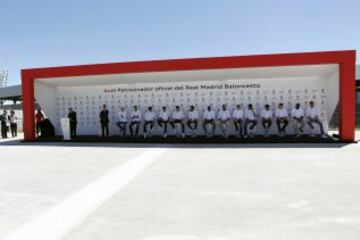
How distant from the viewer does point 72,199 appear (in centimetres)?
506

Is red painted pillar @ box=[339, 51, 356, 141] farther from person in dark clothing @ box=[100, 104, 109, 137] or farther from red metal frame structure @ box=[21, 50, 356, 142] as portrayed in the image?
person in dark clothing @ box=[100, 104, 109, 137]

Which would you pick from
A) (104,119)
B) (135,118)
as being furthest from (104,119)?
(135,118)

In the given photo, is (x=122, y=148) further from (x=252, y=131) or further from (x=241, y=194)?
(x=241, y=194)

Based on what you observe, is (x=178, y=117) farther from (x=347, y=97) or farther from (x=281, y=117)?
(x=347, y=97)

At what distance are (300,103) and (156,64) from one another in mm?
5687

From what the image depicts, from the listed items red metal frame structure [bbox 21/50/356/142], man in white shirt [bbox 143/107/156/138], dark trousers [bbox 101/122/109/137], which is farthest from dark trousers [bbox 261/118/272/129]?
dark trousers [bbox 101/122/109/137]

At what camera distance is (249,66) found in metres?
12.2

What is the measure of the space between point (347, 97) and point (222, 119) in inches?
165

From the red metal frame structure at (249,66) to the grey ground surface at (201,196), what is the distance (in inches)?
116

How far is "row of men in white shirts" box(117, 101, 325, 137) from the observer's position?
13.2 metres

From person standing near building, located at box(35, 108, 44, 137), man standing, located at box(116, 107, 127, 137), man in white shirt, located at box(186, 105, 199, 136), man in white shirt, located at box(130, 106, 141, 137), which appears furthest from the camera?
person standing near building, located at box(35, 108, 44, 137)

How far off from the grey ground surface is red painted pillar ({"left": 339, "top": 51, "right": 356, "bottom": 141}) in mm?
2781

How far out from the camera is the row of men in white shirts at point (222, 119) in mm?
13195

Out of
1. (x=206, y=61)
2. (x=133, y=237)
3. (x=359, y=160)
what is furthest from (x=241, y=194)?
(x=206, y=61)
